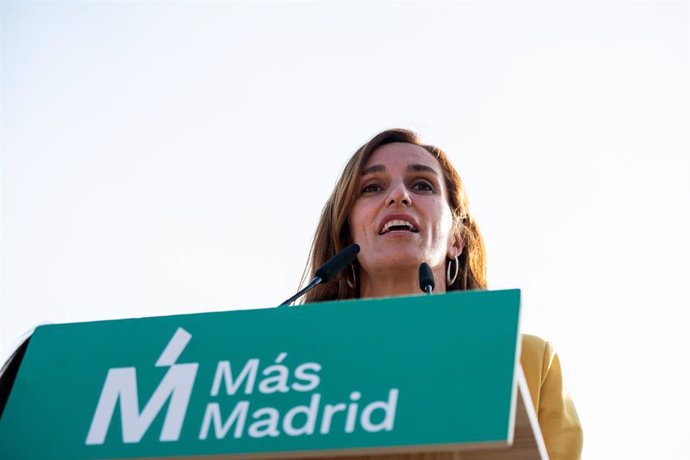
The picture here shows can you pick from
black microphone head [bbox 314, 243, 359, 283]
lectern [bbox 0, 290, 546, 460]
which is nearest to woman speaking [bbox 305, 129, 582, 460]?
black microphone head [bbox 314, 243, 359, 283]

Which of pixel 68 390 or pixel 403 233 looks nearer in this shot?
pixel 68 390

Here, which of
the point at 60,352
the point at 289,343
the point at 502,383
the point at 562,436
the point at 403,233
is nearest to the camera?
the point at 502,383

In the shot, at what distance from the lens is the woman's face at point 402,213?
12.6 ft

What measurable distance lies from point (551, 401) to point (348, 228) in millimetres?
1174

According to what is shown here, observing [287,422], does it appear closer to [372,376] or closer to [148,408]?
[372,376]

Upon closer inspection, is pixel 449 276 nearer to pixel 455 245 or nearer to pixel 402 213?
pixel 455 245

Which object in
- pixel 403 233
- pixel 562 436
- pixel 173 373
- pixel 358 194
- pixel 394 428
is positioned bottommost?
pixel 394 428

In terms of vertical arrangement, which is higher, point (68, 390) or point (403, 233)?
point (403, 233)

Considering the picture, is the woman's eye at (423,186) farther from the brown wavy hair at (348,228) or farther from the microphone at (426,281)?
the microphone at (426,281)

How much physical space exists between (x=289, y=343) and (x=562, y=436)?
1.39 metres

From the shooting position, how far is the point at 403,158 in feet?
13.6

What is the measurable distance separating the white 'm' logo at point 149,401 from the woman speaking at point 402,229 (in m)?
1.60

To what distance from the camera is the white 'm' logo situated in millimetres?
2043

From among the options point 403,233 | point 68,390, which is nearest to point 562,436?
point 403,233
